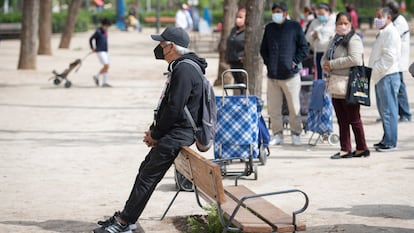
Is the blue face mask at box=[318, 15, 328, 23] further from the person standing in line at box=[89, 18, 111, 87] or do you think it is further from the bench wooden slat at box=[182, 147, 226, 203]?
the bench wooden slat at box=[182, 147, 226, 203]

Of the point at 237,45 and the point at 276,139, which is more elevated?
the point at 237,45

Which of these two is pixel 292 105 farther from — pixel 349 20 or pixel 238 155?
pixel 238 155

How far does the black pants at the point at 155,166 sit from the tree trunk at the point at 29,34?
20.9 metres

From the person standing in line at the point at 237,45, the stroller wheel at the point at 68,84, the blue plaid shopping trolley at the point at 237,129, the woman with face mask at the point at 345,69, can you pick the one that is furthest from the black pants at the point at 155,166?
the stroller wheel at the point at 68,84

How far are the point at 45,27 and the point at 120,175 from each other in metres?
24.4

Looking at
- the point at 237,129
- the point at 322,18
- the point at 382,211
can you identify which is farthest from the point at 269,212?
the point at 322,18

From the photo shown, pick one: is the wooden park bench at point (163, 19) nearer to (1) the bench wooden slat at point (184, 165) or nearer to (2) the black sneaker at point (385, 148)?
(2) the black sneaker at point (385, 148)

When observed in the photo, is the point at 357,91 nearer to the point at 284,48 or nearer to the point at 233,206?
the point at 284,48

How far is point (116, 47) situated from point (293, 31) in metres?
30.7

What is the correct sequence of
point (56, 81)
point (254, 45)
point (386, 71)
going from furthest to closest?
point (56, 81) → point (254, 45) → point (386, 71)

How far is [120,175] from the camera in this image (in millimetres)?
11250

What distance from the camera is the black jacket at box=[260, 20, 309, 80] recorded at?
43.2 feet

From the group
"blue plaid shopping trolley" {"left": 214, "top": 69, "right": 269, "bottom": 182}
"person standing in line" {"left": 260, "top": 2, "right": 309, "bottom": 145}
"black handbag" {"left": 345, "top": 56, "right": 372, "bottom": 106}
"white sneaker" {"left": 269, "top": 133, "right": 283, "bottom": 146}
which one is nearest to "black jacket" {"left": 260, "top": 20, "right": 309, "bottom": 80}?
"person standing in line" {"left": 260, "top": 2, "right": 309, "bottom": 145}

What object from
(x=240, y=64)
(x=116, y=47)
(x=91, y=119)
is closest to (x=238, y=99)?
(x=240, y=64)
